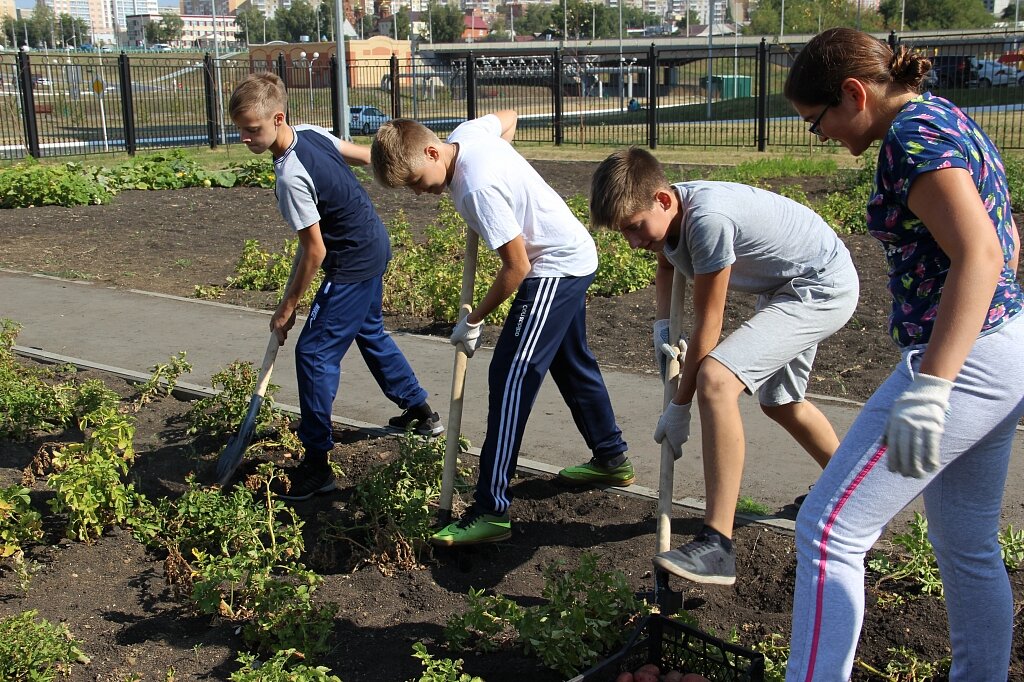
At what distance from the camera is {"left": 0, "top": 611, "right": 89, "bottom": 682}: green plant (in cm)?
311

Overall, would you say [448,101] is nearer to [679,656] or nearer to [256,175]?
[256,175]

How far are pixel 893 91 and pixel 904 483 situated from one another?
0.90 m

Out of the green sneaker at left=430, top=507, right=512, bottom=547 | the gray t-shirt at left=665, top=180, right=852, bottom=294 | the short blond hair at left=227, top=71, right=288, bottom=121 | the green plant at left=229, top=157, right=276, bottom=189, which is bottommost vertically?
the green sneaker at left=430, top=507, right=512, bottom=547

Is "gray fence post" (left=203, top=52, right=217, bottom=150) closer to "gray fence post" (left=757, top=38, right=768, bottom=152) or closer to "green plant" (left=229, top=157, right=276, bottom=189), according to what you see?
"green plant" (left=229, top=157, right=276, bottom=189)

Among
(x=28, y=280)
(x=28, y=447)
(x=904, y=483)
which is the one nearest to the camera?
(x=904, y=483)

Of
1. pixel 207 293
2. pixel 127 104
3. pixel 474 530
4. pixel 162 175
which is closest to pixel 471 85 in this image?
pixel 127 104

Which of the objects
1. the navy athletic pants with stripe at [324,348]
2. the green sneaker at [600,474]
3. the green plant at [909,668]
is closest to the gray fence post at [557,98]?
the navy athletic pants with stripe at [324,348]

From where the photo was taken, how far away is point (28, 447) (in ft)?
17.1

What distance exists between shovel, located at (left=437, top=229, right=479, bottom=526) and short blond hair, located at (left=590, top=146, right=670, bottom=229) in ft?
3.09

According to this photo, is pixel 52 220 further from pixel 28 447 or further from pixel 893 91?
pixel 893 91

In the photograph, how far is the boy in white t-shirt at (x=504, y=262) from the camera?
3713 millimetres

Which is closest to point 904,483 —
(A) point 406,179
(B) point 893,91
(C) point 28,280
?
(B) point 893,91

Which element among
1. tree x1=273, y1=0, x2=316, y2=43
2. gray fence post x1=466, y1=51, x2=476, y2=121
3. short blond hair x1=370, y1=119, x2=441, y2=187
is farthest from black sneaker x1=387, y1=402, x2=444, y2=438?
tree x1=273, y1=0, x2=316, y2=43

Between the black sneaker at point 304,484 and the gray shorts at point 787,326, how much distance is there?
6.92ft
